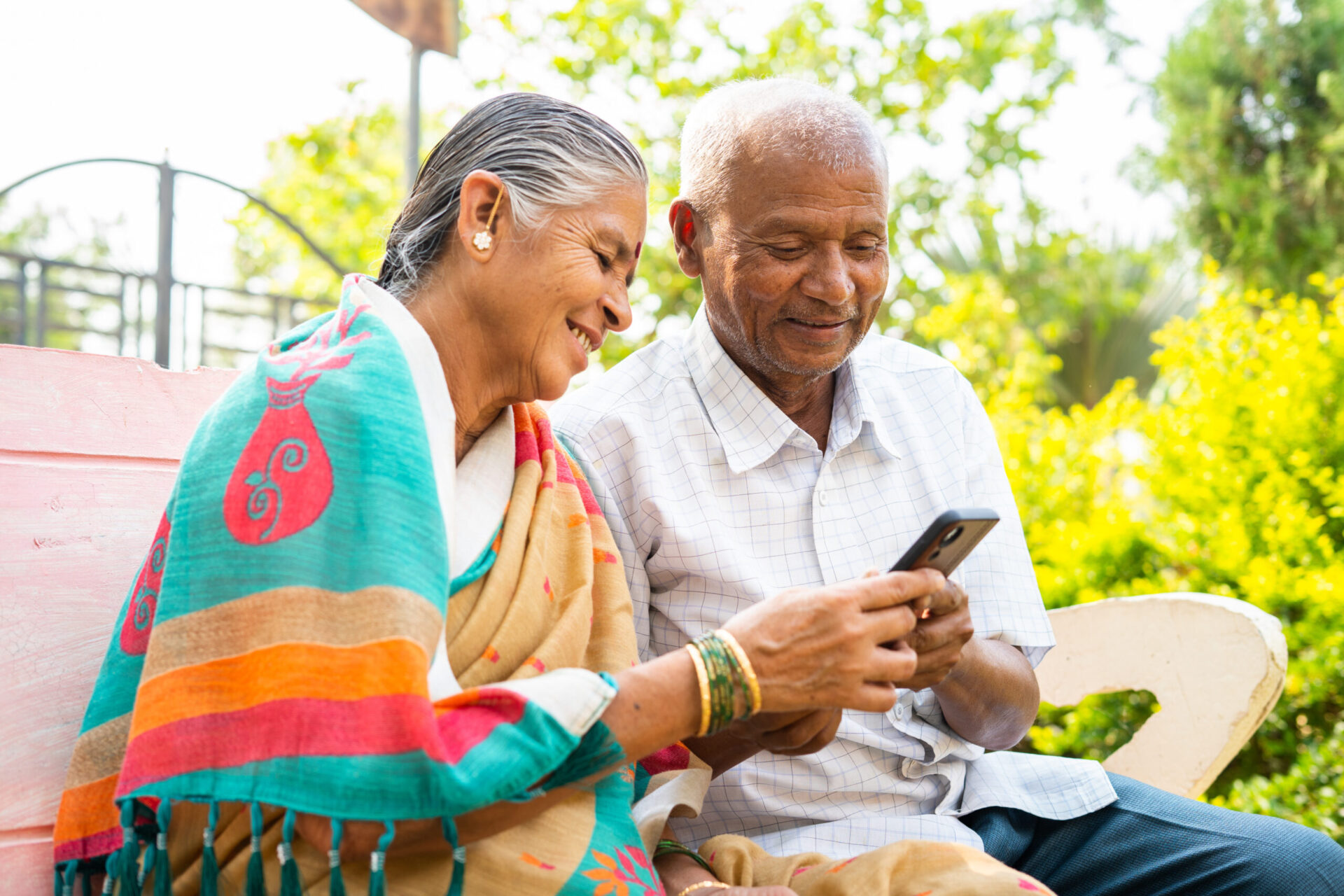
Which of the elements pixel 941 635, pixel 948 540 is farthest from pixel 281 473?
pixel 941 635

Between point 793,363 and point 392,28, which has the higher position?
point 392,28

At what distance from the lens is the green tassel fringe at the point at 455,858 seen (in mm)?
1469

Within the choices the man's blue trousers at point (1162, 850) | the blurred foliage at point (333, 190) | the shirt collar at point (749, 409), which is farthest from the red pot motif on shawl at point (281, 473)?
the blurred foliage at point (333, 190)

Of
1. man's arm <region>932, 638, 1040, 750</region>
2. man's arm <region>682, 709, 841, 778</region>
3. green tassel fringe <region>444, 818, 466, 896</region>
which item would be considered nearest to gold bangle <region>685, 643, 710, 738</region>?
man's arm <region>682, 709, 841, 778</region>

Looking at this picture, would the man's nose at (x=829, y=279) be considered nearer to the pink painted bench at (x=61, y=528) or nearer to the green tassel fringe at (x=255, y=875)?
the pink painted bench at (x=61, y=528)

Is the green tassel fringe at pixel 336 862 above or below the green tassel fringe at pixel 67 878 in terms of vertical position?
above

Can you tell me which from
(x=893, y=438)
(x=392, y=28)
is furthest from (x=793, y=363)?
(x=392, y=28)

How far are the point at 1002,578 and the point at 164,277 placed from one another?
4.83m

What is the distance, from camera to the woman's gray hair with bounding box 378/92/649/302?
1910mm

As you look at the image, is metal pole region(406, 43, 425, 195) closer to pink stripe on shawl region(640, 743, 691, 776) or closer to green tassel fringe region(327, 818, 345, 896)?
pink stripe on shawl region(640, 743, 691, 776)

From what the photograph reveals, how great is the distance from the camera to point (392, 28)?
6301mm

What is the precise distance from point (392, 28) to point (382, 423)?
5.42 m

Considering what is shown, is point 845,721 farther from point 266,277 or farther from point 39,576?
point 266,277

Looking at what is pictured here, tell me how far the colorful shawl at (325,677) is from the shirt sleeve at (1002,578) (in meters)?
1.01
